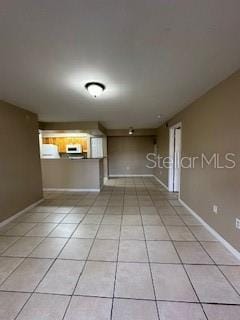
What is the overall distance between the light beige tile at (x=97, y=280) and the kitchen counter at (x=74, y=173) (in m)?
3.64

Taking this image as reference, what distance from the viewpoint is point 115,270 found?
1.88 m

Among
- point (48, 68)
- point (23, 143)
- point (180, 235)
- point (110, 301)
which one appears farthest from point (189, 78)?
point (23, 143)

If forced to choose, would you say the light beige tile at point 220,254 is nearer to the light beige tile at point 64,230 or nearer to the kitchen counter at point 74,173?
the light beige tile at point 64,230

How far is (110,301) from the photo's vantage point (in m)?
1.51

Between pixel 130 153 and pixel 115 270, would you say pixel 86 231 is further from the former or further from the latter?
pixel 130 153

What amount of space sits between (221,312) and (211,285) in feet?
0.92

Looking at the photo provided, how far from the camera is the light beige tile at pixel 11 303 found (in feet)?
4.56

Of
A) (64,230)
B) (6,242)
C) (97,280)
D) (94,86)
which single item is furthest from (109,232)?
(94,86)

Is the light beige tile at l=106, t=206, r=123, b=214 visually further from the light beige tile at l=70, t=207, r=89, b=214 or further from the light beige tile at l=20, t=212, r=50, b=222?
the light beige tile at l=20, t=212, r=50, b=222

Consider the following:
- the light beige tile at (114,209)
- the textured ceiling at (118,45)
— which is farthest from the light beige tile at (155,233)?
the textured ceiling at (118,45)

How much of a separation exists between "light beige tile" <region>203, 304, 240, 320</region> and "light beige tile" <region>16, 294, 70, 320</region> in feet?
3.80

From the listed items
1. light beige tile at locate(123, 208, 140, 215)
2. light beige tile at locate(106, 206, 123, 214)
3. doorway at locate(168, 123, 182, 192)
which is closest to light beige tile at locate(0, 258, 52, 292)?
light beige tile at locate(106, 206, 123, 214)

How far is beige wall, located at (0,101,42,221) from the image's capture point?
3.13 m

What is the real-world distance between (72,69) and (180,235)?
8.68 feet
